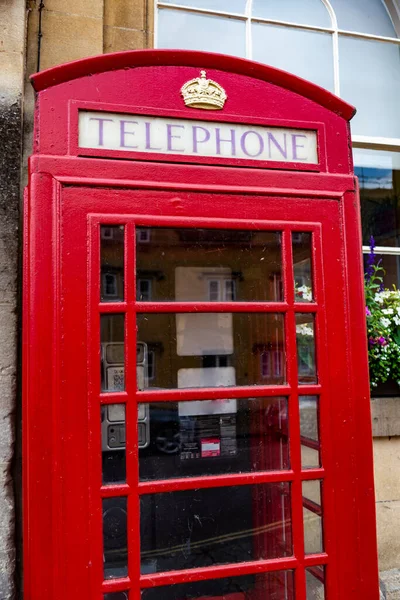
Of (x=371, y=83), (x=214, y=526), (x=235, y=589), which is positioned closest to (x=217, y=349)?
(x=214, y=526)

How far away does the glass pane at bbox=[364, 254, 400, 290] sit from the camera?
3533 millimetres

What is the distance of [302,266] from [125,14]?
200 cm

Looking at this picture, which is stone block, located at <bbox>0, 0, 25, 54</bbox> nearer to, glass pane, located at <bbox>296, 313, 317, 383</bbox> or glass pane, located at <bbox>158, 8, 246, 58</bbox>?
glass pane, located at <bbox>158, 8, 246, 58</bbox>

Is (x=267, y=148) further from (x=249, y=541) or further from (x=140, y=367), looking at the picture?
(x=249, y=541)

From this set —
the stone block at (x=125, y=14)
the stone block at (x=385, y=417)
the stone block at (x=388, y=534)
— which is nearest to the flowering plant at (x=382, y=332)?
the stone block at (x=385, y=417)

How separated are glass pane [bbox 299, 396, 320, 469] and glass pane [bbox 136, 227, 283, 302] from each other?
0.45m

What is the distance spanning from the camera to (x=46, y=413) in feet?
5.94

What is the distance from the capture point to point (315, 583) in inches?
82.0

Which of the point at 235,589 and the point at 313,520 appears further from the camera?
the point at 235,589

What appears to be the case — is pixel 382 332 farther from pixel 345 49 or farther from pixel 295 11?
pixel 295 11

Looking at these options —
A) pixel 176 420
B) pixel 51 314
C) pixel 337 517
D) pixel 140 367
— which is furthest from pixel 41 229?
pixel 337 517

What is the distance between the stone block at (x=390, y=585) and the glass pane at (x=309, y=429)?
1.41 metres

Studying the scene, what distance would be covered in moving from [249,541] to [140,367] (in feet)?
3.17

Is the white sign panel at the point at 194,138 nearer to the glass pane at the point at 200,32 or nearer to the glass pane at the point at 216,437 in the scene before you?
the glass pane at the point at 216,437
